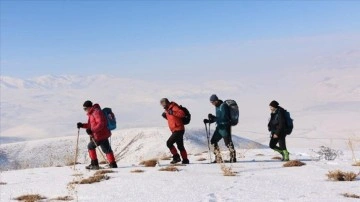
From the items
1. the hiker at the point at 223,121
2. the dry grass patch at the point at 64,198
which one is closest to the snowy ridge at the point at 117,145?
the hiker at the point at 223,121

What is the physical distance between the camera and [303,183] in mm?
9406

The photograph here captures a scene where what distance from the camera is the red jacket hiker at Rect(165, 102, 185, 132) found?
1364cm

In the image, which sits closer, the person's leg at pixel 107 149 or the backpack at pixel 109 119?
the person's leg at pixel 107 149

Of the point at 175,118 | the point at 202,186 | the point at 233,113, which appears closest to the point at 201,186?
the point at 202,186

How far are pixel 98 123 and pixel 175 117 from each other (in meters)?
2.46

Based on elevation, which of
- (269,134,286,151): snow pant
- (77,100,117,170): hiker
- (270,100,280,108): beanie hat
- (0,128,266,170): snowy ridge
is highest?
(270,100,280,108): beanie hat

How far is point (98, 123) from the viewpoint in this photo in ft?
44.2

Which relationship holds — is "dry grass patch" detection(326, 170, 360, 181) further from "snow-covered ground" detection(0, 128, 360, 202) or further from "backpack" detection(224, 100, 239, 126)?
"backpack" detection(224, 100, 239, 126)

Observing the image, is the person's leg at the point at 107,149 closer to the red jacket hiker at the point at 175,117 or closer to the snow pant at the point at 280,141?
the red jacket hiker at the point at 175,117

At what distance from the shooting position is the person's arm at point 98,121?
529 inches

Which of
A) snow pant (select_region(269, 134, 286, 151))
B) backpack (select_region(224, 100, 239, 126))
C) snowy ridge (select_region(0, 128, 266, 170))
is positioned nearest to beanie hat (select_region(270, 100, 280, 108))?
snow pant (select_region(269, 134, 286, 151))

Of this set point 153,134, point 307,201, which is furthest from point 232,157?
point 153,134

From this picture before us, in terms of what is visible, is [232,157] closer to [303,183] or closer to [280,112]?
[280,112]

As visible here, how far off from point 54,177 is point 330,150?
1095cm
